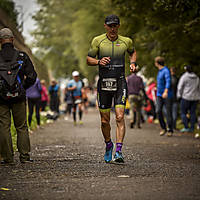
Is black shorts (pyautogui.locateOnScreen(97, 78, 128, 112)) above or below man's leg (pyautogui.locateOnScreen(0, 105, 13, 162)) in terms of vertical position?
above

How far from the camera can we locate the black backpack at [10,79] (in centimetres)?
780

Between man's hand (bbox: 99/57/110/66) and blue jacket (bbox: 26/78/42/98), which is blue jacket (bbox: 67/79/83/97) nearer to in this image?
blue jacket (bbox: 26/78/42/98)

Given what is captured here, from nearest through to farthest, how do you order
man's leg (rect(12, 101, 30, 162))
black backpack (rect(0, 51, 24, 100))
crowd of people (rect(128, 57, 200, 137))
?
black backpack (rect(0, 51, 24, 100)) < man's leg (rect(12, 101, 30, 162)) < crowd of people (rect(128, 57, 200, 137))

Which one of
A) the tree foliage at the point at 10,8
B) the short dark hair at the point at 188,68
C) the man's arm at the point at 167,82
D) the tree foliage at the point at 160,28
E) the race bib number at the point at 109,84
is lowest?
the man's arm at the point at 167,82

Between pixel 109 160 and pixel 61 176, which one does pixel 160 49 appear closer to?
pixel 109 160

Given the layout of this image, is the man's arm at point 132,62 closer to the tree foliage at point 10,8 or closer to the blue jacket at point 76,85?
the tree foliage at point 10,8

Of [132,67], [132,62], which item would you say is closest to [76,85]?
[132,62]

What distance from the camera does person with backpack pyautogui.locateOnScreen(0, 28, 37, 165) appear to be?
784 cm

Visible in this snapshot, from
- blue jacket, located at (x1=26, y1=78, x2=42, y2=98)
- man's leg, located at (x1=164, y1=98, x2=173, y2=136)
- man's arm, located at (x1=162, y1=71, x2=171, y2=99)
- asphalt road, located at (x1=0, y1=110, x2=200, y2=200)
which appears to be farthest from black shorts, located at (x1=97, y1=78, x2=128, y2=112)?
blue jacket, located at (x1=26, y1=78, x2=42, y2=98)

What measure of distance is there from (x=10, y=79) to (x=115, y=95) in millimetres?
1562

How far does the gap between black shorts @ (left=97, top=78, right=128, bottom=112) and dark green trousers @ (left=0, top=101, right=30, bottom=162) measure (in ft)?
3.79

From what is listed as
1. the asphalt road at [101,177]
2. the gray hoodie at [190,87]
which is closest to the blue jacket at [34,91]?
the gray hoodie at [190,87]

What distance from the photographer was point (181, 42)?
1625cm

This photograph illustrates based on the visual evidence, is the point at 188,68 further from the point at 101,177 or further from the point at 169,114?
the point at 101,177
